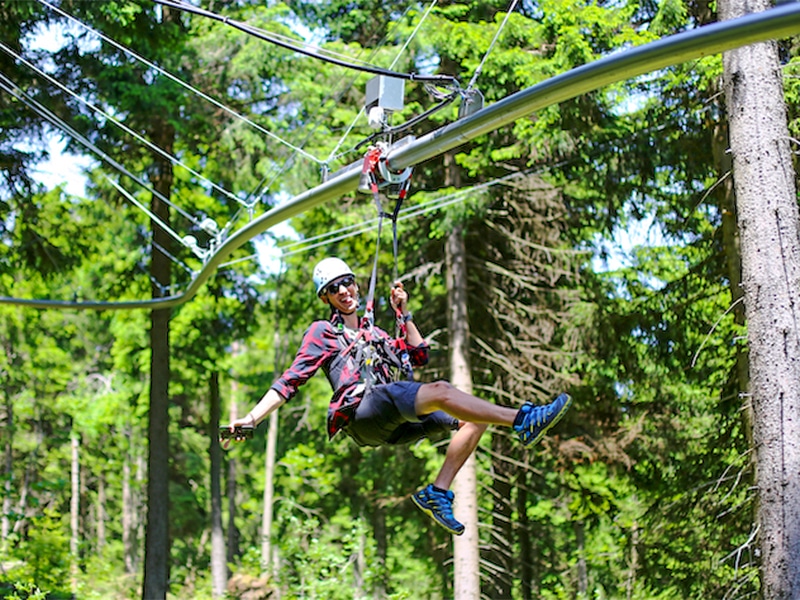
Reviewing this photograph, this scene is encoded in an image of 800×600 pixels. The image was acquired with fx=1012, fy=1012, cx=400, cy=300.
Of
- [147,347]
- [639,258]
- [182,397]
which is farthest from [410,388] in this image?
[182,397]

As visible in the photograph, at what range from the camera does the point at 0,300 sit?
9.51 metres

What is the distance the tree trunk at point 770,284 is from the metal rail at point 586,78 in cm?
284

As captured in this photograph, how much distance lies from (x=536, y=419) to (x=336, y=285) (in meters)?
1.68

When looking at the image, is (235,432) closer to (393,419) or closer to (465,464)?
(393,419)

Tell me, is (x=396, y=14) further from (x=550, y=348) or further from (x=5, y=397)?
(x=5, y=397)

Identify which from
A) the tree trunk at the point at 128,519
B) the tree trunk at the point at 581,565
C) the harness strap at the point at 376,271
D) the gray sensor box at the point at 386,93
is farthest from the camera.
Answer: the tree trunk at the point at 128,519

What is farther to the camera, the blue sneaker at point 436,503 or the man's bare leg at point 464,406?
the blue sneaker at point 436,503

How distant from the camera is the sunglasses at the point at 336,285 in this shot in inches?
255

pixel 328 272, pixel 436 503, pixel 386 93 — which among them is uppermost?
pixel 386 93

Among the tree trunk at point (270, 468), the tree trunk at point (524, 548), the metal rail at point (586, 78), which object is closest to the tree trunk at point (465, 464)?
the tree trunk at point (524, 548)

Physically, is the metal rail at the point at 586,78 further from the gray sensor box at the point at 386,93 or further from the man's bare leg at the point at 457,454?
the man's bare leg at the point at 457,454

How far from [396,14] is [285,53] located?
1.87m

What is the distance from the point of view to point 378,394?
595 cm

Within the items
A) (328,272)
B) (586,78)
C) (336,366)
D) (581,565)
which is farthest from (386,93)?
(581,565)
